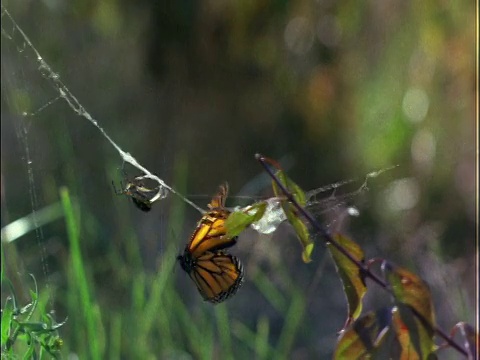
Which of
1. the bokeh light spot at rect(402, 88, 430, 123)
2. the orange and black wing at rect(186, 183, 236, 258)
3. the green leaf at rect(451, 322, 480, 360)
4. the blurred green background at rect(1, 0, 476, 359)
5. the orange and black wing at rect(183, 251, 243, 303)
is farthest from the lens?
the bokeh light spot at rect(402, 88, 430, 123)

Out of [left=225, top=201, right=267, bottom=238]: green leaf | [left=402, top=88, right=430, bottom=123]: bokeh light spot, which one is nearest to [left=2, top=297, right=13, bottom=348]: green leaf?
[left=225, top=201, right=267, bottom=238]: green leaf

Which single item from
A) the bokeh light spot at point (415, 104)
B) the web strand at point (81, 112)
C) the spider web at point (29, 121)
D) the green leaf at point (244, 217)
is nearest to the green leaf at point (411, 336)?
the green leaf at point (244, 217)

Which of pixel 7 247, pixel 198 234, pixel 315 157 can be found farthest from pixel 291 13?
pixel 198 234

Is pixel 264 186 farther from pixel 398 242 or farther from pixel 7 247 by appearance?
pixel 7 247

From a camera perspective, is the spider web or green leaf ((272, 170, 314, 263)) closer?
green leaf ((272, 170, 314, 263))

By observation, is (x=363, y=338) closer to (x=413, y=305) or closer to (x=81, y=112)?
(x=413, y=305)

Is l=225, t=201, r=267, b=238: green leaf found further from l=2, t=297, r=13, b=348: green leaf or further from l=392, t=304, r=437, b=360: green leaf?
l=2, t=297, r=13, b=348: green leaf

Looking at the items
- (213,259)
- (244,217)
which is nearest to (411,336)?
(244,217)
